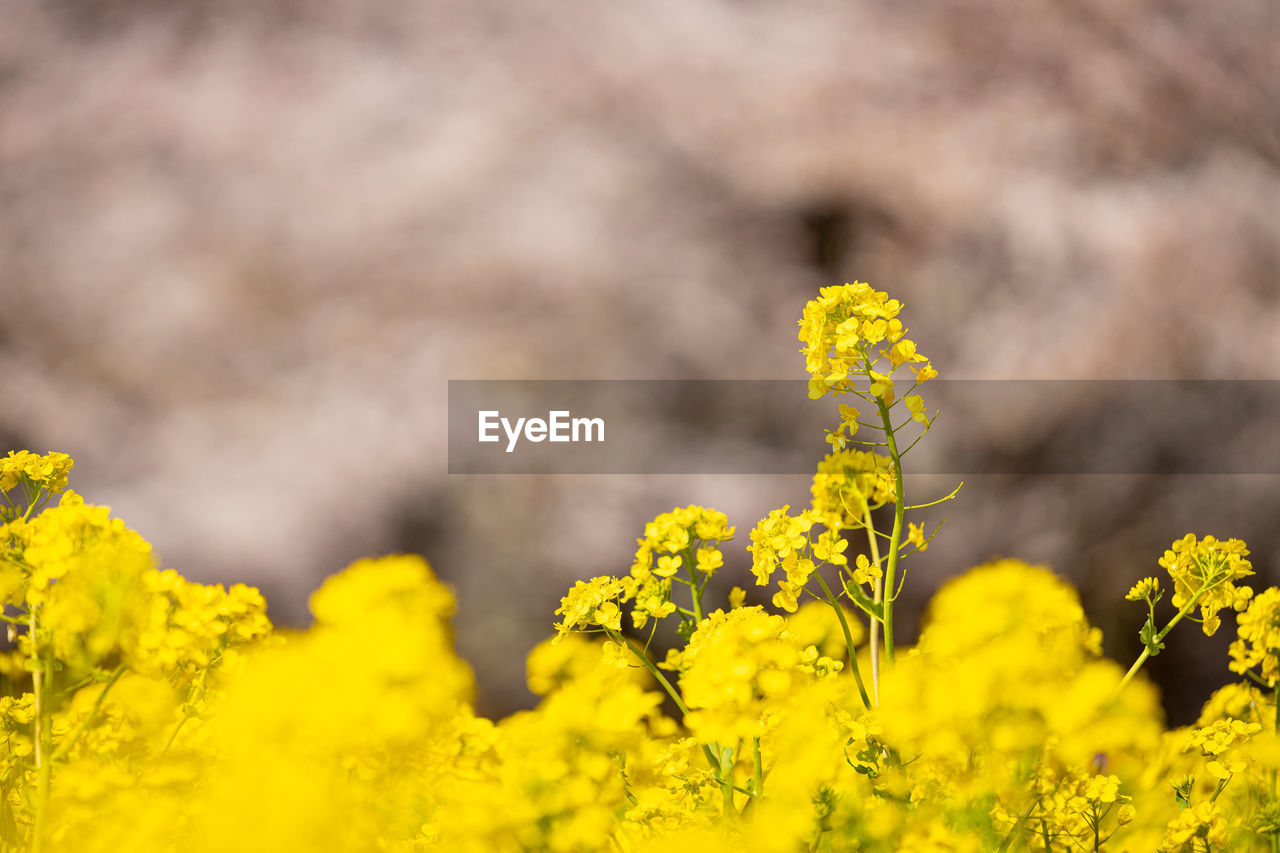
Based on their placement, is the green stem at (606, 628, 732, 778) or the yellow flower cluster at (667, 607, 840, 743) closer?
the yellow flower cluster at (667, 607, 840, 743)

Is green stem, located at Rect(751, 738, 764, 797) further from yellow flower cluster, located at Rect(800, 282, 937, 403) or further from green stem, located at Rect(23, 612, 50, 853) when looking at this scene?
green stem, located at Rect(23, 612, 50, 853)

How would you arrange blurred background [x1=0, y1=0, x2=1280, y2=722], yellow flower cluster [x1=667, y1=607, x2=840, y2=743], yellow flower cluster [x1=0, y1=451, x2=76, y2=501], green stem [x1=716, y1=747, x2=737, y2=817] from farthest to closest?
1. blurred background [x1=0, y1=0, x2=1280, y2=722]
2. yellow flower cluster [x1=0, y1=451, x2=76, y2=501]
3. green stem [x1=716, y1=747, x2=737, y2=817]
4. yellow flower cluster [x1=667, y1=607, x2=840, y2=743]

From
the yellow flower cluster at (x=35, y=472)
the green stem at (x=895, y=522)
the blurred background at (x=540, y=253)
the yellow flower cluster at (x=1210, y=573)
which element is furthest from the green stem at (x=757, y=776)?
the blurred background at (x=540, y=253)

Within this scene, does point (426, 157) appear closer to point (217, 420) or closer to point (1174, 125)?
point (217, 420)

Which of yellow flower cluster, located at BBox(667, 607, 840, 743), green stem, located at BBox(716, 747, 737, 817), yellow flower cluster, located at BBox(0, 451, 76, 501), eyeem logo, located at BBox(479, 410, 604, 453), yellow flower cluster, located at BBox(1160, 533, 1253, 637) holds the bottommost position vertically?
green stem, located at BBox(716, 747, 737, 817)

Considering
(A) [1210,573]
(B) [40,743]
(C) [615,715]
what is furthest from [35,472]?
(A) [1210,573]

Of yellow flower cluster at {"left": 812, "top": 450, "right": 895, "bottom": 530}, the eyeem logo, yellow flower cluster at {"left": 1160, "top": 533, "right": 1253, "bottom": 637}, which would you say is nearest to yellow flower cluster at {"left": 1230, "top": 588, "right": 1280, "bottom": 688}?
yellow flower cluster at {"left": 1160, "top": 533, "right": 1253, "bottom": 637}

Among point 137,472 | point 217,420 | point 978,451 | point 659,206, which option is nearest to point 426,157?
point 659,206

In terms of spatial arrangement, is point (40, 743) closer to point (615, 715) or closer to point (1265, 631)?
point (615, 715)
